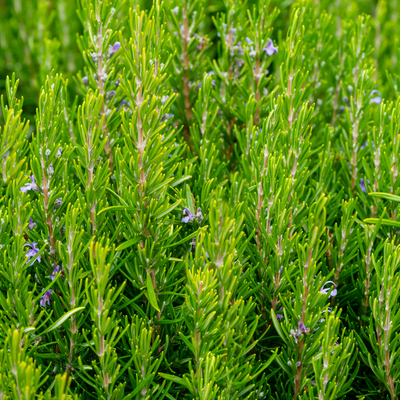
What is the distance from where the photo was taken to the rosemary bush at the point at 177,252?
1.00 m

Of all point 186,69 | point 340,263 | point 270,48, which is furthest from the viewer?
point 186,69

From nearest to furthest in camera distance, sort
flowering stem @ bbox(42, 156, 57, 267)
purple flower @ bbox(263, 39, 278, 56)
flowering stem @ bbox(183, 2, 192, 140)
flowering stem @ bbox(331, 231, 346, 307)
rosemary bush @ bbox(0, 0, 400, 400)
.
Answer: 1. rosemary bush @ bbox(0, 0, 400, 400)
2. flowering stem @ bbox(42, 156, 57, 267)
3. flowering stem @ bbox(331, 231, 346, 307)
4. purple flower @ bbox(263, 39, 278, 56)
5. flowering stem @ bbox(183, 2, 192, 140)

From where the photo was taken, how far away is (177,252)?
1291 mm

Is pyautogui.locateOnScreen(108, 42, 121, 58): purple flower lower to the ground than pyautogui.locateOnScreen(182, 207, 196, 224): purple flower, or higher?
higher

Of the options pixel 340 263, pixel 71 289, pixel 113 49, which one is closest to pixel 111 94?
pixel 113 49

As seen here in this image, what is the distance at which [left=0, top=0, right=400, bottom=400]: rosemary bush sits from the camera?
100 centimetres

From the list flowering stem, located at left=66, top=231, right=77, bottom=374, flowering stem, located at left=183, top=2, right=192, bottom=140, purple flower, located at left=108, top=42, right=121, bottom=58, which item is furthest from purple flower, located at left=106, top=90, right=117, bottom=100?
flowering stem, located at left=66, top=231, right=77, bottom=374

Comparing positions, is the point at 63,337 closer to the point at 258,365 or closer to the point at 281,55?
the point at 258,365

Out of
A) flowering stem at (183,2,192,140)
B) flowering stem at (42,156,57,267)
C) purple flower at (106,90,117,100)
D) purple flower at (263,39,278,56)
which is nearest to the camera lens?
flowering stem at (42,156,57,267)

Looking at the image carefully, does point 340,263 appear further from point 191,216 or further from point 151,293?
point 151,293

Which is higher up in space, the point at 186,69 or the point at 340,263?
the point at 186,69

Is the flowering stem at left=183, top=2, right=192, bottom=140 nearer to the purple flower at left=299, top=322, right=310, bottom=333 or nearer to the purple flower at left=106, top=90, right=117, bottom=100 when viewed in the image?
the purple flower at left=106, top=90, right=117, bottom=100

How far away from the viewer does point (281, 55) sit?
1834 millimetres

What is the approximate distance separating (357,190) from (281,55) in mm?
684
